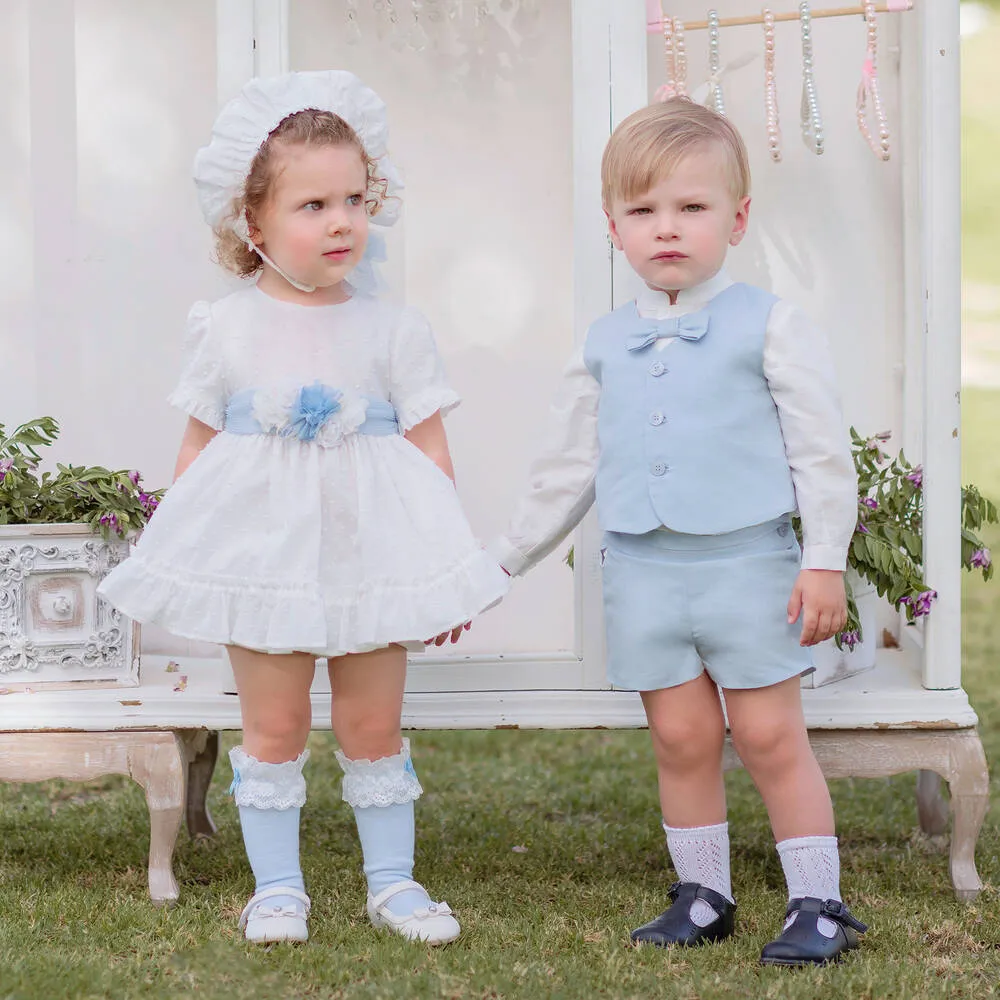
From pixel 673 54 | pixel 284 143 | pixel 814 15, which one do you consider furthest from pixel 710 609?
pixel 814 15

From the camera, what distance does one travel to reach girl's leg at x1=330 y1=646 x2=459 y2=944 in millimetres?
2412

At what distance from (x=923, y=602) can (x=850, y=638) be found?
165 mm

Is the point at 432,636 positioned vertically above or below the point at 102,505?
below

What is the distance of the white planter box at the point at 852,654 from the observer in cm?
272

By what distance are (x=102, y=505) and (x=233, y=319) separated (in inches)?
22.9

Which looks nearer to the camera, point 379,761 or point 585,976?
point 585,976

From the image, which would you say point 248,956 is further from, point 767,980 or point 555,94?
point 555,94

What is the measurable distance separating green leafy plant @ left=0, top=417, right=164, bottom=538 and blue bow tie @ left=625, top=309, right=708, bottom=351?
1043 mm

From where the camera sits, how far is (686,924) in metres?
2.39

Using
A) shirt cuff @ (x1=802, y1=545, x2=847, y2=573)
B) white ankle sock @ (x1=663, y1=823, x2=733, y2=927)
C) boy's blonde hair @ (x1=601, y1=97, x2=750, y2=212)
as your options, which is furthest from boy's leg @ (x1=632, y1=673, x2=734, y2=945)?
boy's blonde hair @ (x1=601, y1=97, x2=750, y2=212)

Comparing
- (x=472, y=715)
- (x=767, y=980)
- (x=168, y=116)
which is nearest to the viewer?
(x=767, y=980)

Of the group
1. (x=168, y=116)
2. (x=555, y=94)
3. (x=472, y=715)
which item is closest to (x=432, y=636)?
(x=472, y=715)

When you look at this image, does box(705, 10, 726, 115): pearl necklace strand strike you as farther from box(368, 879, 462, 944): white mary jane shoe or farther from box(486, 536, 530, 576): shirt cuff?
box(368, 879, 462, 944): white mary jane shoe

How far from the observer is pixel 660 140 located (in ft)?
7.57
